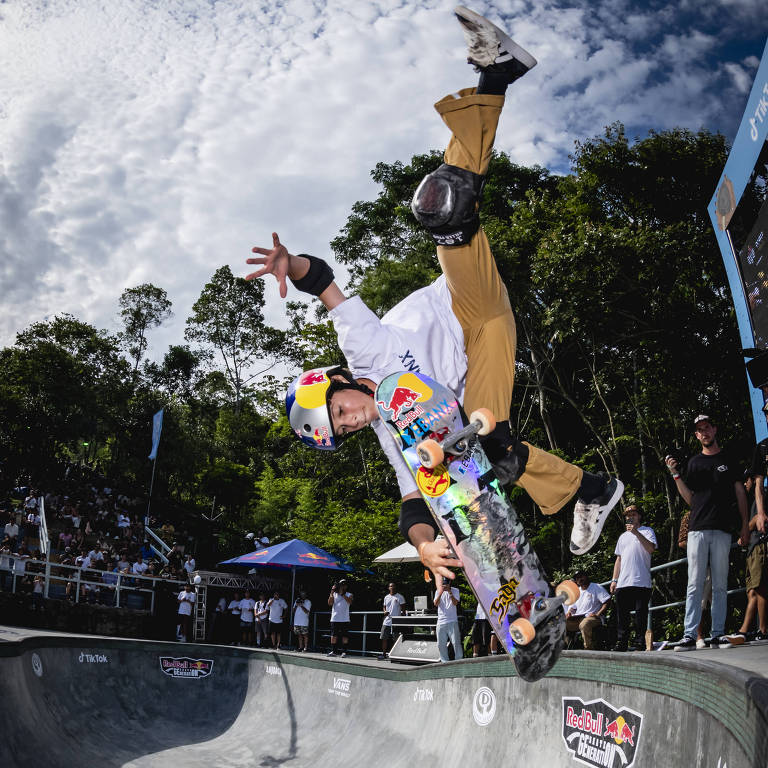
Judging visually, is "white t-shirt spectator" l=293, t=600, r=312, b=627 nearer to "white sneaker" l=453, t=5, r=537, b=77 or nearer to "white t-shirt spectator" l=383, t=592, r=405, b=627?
"white t-shirt spectator" l=383, t=592, r=405, b=627

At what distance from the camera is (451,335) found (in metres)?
3.80

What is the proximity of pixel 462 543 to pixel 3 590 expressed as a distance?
16.5 meters

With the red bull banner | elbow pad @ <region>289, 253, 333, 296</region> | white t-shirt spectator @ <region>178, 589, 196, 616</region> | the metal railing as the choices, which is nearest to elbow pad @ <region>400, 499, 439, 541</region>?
elbow pad @ <region>289, 253, 333, 296</region>

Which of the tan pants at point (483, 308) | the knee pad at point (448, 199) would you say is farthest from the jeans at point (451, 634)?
the knee pad at point (448, 199)

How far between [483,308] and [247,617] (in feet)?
59.3

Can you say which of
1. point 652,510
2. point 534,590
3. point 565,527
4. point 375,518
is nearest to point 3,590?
point 375,518

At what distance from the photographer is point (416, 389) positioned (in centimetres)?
346

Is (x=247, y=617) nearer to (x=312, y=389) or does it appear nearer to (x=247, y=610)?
(x=247, y=610)

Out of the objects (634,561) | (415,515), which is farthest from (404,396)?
(634,561)

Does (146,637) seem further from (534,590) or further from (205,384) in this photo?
(205,384)

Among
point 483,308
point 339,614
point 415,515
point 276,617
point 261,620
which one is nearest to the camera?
point 483,308

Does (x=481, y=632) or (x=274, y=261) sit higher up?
(x=274, y=261)

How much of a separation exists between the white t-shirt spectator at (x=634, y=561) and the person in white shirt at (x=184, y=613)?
1407cm

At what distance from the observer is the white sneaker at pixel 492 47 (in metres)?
3.13
